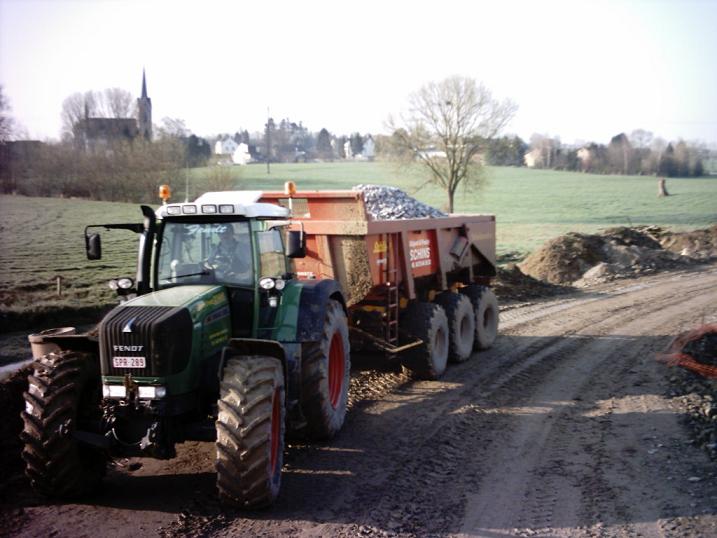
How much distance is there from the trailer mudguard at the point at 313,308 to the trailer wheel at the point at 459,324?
13.1ft

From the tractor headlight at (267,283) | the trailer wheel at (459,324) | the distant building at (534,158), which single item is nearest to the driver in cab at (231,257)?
the tractor headlight at (267,283)

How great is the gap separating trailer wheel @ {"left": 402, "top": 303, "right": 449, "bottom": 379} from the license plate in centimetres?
520

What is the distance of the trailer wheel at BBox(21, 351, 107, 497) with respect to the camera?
18.9 ft

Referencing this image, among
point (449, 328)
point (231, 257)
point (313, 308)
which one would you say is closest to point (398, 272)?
point (449, 328)

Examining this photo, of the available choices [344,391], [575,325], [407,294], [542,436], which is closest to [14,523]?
[344,391]

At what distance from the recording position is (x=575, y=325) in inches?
579

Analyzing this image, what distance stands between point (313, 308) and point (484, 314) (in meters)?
6.13

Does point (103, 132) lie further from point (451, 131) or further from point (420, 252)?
point (420, 252)

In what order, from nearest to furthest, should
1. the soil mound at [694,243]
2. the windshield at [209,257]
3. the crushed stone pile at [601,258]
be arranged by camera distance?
the windshield at [209,257] < the crushed stone pile at [601,258] < the soil mound at [694,243]

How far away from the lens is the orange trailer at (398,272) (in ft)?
30.9

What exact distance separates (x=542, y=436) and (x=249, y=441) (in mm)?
3800

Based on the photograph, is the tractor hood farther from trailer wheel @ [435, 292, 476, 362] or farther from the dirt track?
trailer wheel @ [435, 292, 476, 362]

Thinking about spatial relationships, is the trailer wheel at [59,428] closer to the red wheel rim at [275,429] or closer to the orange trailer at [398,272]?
the red wheel rim at [275,429]

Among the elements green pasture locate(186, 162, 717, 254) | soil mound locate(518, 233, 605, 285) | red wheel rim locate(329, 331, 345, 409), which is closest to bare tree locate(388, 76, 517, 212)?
green pasture locate(186, 162, 717, 254)
